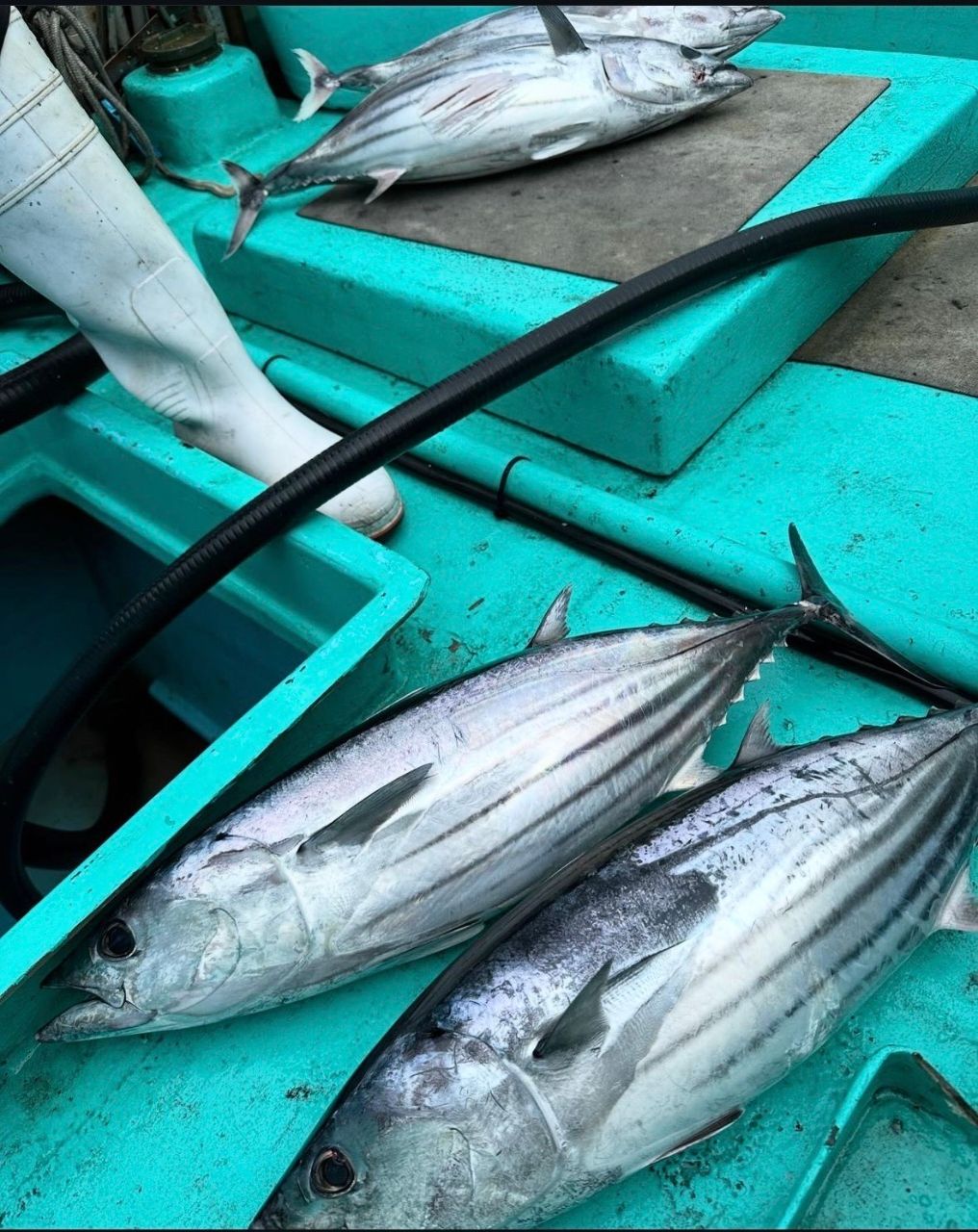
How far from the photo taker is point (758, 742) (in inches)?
58.7

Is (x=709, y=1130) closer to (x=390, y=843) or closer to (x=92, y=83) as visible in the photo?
(x=390, y=843)

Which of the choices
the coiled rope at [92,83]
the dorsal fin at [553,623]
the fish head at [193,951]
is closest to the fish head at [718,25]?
the coiled rope at [92,83]

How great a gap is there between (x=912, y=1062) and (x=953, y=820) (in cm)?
32

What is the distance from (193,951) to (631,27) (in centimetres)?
287

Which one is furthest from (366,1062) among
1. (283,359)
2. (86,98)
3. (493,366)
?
(86,98)

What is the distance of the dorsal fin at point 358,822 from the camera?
1349mm

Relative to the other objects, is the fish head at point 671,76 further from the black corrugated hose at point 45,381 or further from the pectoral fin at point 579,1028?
A: the pectoral fin at point 579,1028

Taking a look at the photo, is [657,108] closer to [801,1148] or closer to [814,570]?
[814,570]

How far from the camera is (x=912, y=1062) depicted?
1228 millimetres

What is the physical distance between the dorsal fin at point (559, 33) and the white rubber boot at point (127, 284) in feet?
4.14

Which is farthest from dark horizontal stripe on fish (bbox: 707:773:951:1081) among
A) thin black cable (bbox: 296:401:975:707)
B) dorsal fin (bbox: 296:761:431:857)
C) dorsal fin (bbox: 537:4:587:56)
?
dorsal fin (bbox: 537:4:587:56)

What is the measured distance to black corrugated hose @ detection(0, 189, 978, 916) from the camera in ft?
5.77

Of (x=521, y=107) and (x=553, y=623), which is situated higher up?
(x=521, y=107)

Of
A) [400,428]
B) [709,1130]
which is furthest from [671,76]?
[709,1130]
